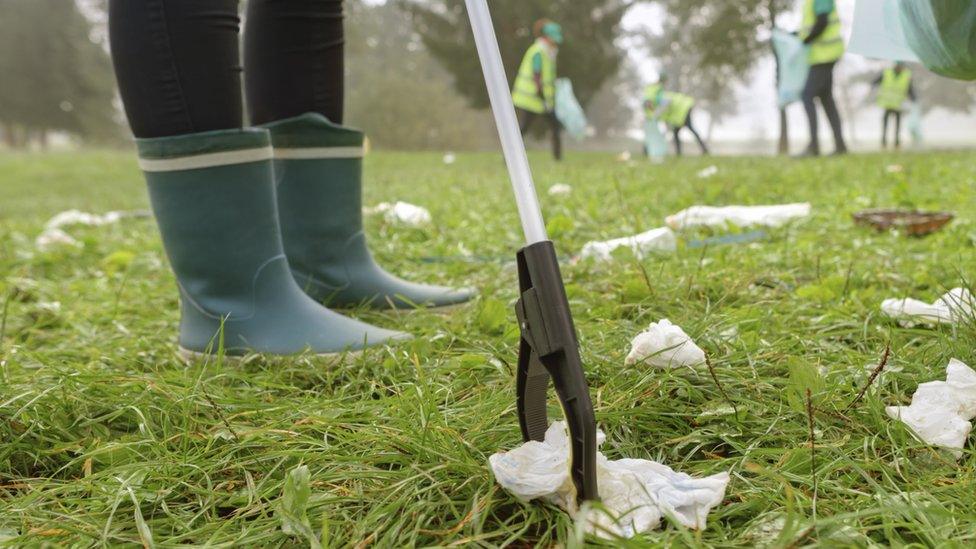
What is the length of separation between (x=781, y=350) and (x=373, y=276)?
929 millimetres

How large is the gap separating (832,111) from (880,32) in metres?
8.16

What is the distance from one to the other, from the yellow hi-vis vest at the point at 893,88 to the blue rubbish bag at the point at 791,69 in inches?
177

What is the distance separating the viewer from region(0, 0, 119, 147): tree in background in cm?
2669

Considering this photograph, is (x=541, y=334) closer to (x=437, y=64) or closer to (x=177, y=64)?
(x=177, y=64)

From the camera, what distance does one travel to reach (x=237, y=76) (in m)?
1.23

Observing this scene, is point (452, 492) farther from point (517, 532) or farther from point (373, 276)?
point (373, 276)

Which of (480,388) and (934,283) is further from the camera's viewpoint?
(934,283)

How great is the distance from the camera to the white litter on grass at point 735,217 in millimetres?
2258

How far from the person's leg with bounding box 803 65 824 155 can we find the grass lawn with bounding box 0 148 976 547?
24.3 feet

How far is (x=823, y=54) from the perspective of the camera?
26.3 ft

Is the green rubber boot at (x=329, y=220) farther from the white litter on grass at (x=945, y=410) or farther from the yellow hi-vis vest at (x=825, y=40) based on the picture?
the yellow hi-vis vest at (x=825, y=40)

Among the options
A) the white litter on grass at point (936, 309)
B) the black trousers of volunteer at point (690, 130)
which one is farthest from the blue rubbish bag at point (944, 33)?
the black trousers of volunteer at point (690, 130)

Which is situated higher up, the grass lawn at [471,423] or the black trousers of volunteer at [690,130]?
the black trousers of volunteer at [690,130]

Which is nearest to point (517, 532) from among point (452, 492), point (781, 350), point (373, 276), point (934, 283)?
point (452, 492)
